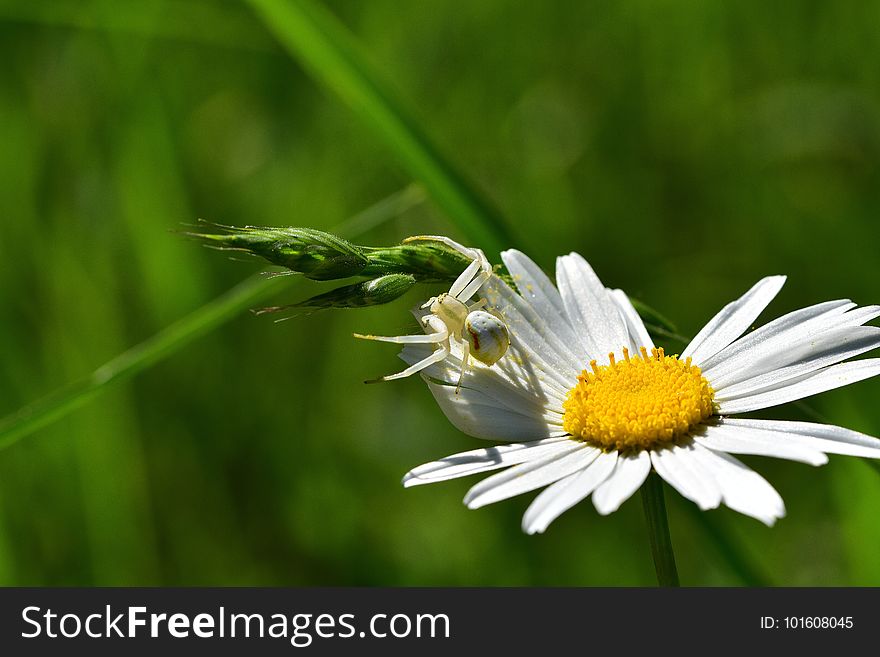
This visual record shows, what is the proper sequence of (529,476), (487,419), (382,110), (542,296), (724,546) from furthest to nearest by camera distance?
1. (382,110)
2. (724,546)
3. (542,296)
4. (487,419)
5. (529,476)

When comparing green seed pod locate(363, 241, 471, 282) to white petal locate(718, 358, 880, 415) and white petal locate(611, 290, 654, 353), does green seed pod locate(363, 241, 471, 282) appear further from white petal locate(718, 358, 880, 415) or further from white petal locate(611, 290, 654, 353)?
white petal locate(718, 358, 880, 415)

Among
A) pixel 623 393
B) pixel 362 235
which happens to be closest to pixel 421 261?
pixel 623 393

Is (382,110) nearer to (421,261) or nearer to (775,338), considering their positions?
(421,261)

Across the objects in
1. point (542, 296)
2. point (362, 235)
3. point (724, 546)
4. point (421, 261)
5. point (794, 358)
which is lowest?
point (724, 546)

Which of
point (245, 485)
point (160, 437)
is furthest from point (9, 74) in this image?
point (245, 485)

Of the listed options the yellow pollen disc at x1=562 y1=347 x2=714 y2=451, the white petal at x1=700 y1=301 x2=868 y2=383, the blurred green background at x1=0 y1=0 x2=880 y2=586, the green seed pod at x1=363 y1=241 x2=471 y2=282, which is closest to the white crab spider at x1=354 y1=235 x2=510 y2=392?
the green seed pod at x1=363 y1=241 x2=471 y2=282
